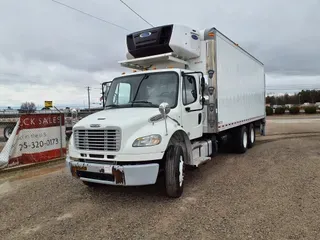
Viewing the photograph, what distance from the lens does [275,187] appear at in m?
5.63

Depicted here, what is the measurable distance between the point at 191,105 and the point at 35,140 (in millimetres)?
5334

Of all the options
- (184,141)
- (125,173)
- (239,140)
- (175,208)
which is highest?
(184,141)

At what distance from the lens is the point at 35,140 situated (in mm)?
8609

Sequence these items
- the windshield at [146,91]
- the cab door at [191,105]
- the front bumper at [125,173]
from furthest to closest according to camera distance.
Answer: the cab door at [191,105]
the windshield at [146,91]
the front bumper at [125,173]

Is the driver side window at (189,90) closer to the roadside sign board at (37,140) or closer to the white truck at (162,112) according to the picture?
the white truck at (162,112)

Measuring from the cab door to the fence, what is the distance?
16.9 feet

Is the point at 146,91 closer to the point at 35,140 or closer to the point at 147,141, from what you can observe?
the point at 147,141

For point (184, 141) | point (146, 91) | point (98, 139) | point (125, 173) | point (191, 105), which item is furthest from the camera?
point (191, 105)

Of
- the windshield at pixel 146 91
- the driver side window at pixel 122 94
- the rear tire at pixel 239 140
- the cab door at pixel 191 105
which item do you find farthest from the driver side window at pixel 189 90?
the rear tire at pixel 239 140

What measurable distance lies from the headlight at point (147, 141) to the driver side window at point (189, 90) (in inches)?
57.7

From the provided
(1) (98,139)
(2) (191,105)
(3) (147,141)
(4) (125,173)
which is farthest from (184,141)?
(1) (98,139)

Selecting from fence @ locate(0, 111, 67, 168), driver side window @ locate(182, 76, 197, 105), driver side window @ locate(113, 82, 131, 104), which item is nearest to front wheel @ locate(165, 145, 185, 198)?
driver side window @ locate(182, 76, 197, 105)

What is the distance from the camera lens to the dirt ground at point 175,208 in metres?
3.84

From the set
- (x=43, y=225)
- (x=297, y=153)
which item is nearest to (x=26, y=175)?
(x=43, y=225)
